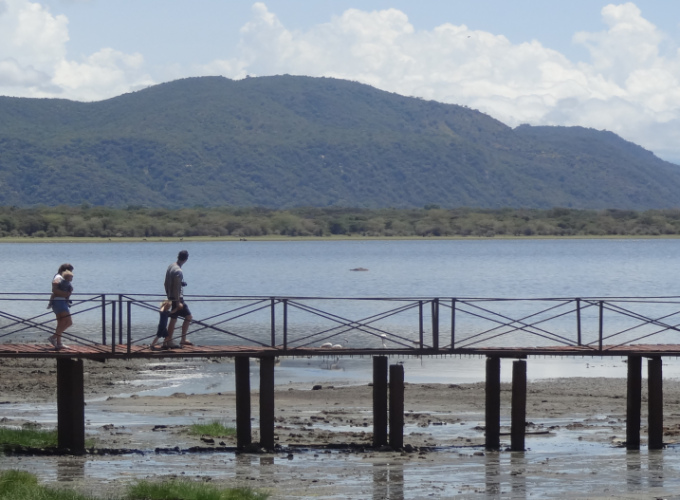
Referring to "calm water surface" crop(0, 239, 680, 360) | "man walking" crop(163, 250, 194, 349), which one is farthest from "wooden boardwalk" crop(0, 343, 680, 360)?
"calm water surface" crop(0, 239, 680, 360)

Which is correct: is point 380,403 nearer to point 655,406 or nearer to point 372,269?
point 655,406

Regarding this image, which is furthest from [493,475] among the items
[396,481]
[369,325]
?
[369,325]

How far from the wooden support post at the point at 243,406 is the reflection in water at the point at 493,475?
367 centimetres

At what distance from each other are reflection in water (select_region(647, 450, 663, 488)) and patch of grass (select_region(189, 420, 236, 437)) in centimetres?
652

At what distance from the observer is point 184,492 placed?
1238cm

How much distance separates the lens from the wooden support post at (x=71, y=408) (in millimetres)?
15969

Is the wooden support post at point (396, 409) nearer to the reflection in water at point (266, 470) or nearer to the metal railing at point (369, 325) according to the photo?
the reflection in water at point (266, 470)

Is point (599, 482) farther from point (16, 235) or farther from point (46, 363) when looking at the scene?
point (16, 235)

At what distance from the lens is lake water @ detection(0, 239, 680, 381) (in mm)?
36106

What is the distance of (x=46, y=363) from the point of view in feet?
86.1

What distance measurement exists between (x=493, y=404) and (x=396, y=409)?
1638 mm

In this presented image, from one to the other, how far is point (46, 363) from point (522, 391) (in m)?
13.5

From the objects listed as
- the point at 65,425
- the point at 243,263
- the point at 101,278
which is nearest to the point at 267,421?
the point at 65,425

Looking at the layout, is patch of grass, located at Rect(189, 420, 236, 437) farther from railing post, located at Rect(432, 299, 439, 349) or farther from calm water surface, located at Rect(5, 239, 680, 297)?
calm water surface, located at Rect(5, 239, 680, 297)
